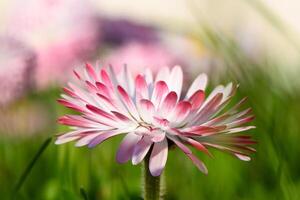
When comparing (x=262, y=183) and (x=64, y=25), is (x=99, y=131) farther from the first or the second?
(x=64, y=25)

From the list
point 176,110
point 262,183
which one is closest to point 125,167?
point 262,183

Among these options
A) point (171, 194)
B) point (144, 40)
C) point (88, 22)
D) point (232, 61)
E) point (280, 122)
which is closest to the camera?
point (232, 61)

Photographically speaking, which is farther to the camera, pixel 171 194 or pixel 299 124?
pixel 299 124

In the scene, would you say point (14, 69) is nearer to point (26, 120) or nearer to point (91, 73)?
point (26, 120)

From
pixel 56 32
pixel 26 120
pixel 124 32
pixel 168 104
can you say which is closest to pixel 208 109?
pixel 168 104

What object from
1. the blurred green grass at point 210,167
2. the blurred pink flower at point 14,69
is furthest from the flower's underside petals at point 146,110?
the blurred pink flower at point 14,69

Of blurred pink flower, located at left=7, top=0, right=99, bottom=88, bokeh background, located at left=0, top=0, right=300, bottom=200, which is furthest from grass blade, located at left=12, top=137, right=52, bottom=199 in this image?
blurred pink flower, located at left=7, top=0, right=99, bottom=88

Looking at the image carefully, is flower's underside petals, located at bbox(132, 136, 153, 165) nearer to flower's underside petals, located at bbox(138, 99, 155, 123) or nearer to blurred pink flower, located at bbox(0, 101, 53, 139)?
flower's underside petals, located at bbox(138, 99, 155, 123)

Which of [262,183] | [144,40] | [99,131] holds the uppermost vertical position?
[144,40]
